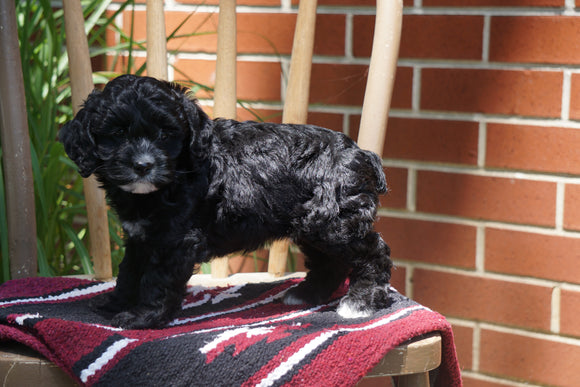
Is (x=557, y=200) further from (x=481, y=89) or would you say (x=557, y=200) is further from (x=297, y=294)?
(x=297, y=294)

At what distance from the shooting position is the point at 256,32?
2.18m

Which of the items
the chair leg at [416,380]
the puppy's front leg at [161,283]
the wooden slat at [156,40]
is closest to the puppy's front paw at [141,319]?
the puppy's front leg at [161,283]

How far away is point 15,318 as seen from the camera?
1.28 metres

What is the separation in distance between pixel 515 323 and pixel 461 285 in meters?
0.18

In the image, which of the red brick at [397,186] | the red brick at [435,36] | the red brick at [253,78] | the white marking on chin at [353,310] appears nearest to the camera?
the white marking on chin at [353,310]

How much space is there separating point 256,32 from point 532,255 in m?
1.06

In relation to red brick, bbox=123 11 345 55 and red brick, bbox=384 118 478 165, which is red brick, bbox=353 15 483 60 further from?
red brick, bbox=384 118 478 165

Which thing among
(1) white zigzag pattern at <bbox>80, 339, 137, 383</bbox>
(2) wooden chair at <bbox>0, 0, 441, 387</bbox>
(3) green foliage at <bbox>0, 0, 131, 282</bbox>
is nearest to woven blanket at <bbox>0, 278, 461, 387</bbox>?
(1) white zigzag pattern at <bbox>80, 339, 137, 383</bbox>

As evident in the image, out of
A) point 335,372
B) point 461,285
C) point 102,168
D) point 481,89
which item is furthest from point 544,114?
point 102,168

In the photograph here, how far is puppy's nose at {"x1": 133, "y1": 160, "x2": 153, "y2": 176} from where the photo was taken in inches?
47.9

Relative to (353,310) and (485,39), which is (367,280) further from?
(485,39)

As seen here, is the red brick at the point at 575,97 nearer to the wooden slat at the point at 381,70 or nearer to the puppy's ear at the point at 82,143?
the wooden slat at the point at 381,70

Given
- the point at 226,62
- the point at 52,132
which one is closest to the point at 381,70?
the point at 226,62

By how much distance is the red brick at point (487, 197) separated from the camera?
192cm
